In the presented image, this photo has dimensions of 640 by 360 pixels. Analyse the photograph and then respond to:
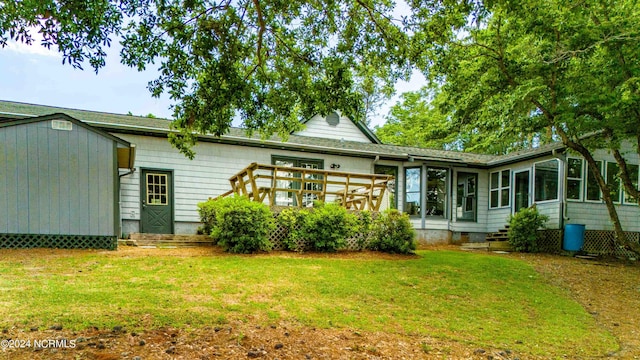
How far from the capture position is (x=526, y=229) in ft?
39.1

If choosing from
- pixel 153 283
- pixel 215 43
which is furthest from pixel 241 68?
pixel 153 283

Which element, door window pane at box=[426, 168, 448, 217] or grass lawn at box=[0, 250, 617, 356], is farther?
door window pane at box=[426, 168, 448, 217]

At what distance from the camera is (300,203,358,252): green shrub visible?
8.77m

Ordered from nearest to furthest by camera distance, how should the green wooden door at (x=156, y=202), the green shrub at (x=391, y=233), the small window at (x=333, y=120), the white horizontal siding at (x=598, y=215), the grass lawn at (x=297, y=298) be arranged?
the grass lawn at (x=297, y=298) < the green shrub at (x=391, y=233) < the green wooden door at (x=156, y=202) < the white horizontal siding at (x=598, y=215) < the small window at (x=333, y=120)

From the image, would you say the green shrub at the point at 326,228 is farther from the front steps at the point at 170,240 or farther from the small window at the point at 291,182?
the small window at the point at 291,182

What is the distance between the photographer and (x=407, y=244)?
9.23 metres

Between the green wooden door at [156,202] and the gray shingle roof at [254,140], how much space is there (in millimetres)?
1358

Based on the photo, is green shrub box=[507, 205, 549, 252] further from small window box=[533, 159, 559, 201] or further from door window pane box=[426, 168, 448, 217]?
door window pane box=[426, 168, 448, 217]

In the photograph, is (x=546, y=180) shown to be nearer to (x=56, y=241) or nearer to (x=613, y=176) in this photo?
(x=613, y=176)

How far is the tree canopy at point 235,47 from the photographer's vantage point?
4.13m

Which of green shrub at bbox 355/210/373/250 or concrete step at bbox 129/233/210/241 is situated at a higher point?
green shrub at bbox 355/210/373/250

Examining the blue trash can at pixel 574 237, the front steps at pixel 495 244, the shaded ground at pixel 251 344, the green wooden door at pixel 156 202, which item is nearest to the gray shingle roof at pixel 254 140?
the green wooden door at pixel 156 202

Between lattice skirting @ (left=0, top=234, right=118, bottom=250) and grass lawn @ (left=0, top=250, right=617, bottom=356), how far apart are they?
831 mm

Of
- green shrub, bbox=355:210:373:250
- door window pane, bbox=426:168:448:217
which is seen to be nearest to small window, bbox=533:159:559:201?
door window pane, bbox=426:168:448:217
